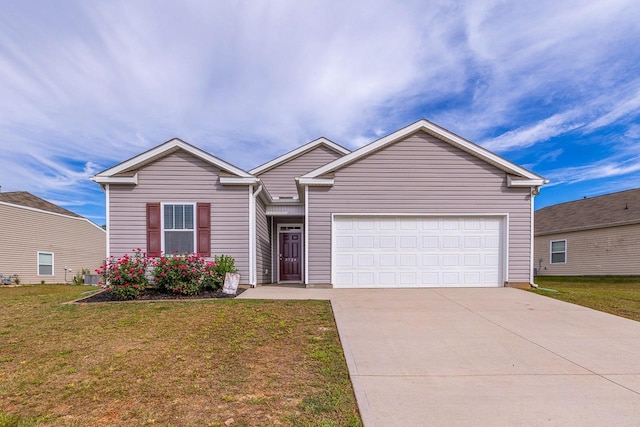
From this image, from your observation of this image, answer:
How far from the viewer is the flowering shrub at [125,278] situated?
335 inches

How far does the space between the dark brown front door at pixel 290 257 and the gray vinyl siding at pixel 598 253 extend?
16755 millimetres

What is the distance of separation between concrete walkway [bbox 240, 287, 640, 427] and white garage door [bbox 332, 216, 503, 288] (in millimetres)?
2711

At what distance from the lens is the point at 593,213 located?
65.4 ft

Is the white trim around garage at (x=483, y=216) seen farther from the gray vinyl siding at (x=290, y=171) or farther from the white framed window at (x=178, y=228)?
the gray vinyl siding at (x=290, y=171)

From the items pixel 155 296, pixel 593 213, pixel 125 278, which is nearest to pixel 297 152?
pixel 155 296

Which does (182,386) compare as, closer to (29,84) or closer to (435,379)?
(435,379)

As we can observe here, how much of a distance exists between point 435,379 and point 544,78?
12.1 m

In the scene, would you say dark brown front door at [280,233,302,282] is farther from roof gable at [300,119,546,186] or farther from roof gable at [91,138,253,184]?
roof gable at [91,138,253,184]

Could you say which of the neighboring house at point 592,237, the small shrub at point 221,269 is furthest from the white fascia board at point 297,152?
the neighboring house at point 592,237

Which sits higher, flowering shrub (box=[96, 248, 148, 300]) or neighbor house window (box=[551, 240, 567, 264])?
flowering shrub (box=[96, 248, 148, 300])

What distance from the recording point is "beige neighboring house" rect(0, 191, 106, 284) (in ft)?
57.6

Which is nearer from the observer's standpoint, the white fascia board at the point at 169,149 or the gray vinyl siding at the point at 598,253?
the white fascia board at the point at 169,149

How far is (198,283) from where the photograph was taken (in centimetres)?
906

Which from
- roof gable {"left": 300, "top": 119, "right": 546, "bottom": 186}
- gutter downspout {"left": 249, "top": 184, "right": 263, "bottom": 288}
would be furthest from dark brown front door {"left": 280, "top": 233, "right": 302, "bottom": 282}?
roof gable {"left": 300, "top": 119, "right": 546, "bottom": 186}
